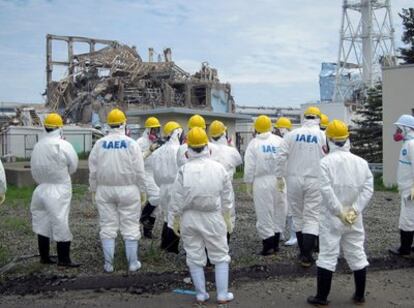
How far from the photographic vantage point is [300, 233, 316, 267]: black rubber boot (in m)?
7.08

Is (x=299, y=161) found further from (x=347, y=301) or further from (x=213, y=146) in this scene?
(x=347, y=301)

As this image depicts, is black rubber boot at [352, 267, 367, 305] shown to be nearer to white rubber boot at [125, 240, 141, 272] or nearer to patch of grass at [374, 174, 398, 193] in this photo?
white rubber boot at [125, 240, 141, 272]

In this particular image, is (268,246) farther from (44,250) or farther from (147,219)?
(44,250)

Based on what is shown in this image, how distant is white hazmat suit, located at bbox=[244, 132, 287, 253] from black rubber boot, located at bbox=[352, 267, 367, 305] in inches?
81.7

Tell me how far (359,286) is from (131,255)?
2898 mm

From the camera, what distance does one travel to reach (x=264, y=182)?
779cm

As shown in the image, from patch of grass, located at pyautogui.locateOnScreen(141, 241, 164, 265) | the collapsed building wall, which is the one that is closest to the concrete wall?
patch of grass, located at pyautogui.locateOnScreen(141, 241, 164, 265)

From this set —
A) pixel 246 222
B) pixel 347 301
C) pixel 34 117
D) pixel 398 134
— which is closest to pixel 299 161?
pixel 398 134

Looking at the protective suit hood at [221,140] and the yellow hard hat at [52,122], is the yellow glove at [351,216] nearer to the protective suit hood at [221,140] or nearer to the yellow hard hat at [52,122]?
the protective suit hood at [221,140]

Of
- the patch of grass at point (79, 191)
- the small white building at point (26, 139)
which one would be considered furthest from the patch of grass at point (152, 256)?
the small white building at point (26, 139)

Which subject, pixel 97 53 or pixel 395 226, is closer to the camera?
pixel 395 226

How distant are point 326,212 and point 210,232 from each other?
1.27 meters

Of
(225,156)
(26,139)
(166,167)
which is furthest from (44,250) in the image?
(26,139)

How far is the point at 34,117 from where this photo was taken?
40.4 metres
